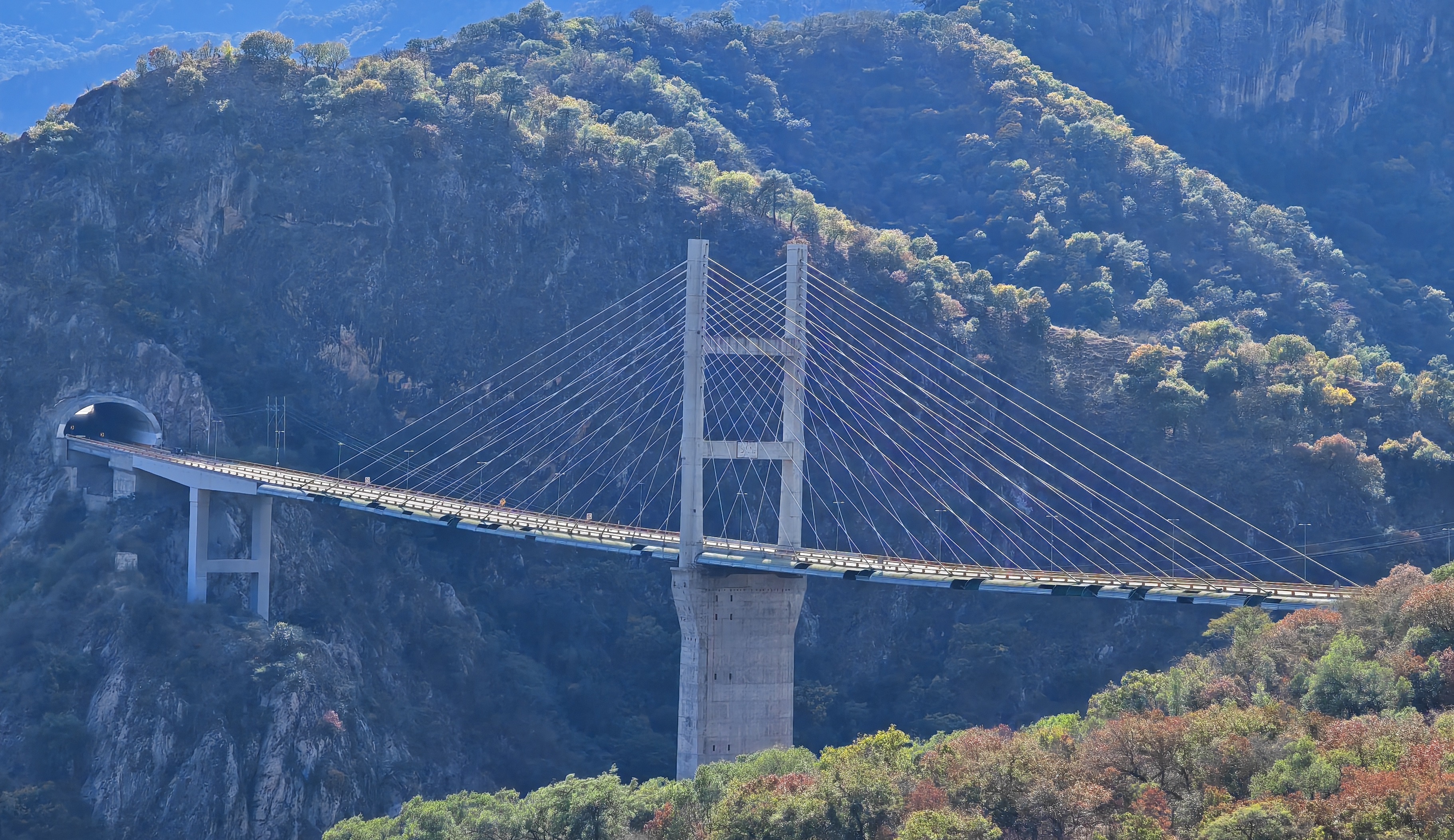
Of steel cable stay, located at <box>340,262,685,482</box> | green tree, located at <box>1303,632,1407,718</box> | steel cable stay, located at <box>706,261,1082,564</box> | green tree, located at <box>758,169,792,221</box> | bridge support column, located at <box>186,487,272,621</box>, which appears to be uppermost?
green tree, located at <box>758,169,792,221</box>

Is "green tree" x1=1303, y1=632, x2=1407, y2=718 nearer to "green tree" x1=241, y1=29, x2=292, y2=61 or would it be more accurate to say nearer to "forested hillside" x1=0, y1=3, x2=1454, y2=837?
"forested hillside" x1=0, y1=3, x2=1454, y2=837

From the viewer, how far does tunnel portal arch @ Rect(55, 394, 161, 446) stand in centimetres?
8744

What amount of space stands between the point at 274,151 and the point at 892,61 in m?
51.2

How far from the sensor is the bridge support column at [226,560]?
79312 millimetres

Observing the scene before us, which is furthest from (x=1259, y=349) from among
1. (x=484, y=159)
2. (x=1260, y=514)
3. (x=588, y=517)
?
(x=484, y=159)

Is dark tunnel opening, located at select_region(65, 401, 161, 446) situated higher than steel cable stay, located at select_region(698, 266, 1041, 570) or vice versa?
dark tunnel opening, located at select_region(65, 401, 161, 446)

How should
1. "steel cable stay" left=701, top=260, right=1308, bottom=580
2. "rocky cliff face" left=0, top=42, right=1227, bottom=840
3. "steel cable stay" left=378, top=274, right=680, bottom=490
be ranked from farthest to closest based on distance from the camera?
1. "steel cable stay" left=378, top=274, right=680, bottom=490
2. "steel cable stay" left=701, top=260, right=1308, bottom=580
3. "rocky cliff face" left=0, top=42, right=1227, bottom=840

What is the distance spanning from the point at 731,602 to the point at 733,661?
2.37 metres

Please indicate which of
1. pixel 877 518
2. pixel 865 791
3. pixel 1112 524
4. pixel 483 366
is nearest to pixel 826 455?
pixel 877 518

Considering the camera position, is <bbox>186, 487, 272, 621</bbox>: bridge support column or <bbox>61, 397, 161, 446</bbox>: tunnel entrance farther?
<bbox>61, 397, 161, 446</bbox>: tunnel entrance

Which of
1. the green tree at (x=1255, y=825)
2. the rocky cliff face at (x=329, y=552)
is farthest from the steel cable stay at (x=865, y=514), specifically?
the green tree at (x=1255, y=825)

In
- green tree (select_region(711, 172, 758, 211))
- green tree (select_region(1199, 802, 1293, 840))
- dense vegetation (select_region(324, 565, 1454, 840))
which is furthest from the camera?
green tree (select_region(711, 172, 758, 211))

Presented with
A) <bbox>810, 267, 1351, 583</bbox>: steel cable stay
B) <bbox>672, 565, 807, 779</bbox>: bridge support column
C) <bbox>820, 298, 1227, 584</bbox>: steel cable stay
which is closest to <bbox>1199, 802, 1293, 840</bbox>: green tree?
<bbox>672, 565, 807, 779</bbox>: bridge support column

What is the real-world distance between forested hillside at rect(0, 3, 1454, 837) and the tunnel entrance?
96cm
